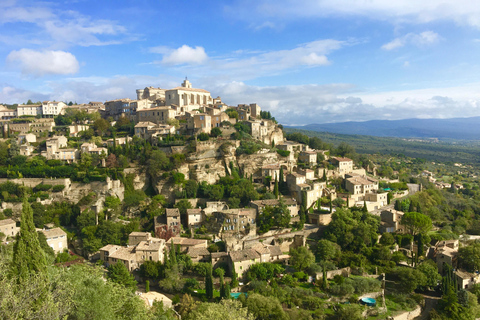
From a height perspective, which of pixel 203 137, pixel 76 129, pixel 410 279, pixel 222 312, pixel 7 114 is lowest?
pixel 410 279

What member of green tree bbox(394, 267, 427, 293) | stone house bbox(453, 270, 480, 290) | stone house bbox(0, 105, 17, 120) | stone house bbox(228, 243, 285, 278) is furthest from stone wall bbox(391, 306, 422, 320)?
stone house bbox(0, 105, 17, 120)

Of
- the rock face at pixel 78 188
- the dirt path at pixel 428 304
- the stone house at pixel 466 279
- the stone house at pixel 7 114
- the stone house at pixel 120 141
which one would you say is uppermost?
the stone house at pixel 7 114

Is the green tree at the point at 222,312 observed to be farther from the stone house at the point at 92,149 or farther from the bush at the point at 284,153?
the stone house at the point at 92,149

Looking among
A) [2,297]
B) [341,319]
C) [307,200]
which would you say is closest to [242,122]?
[307,200]

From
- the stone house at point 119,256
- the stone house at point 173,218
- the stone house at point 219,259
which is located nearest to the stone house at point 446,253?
the stone house at point 219,259

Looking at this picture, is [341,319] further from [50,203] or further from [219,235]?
[50,203]

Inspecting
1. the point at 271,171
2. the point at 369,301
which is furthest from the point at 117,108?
the point at 369,301

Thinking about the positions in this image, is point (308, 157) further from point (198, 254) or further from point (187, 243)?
point (198, 254)

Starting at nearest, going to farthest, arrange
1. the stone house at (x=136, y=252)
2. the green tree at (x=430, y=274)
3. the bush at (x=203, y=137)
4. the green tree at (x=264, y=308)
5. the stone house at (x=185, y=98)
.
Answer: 1. the green tree at (x=264, y=308)
2. the green tree at (x=430, y=274)
3. the stone house at (x=136, y=252)
4. the bush at (x=203, y=137)
5. the stone house at (x=185, y=98)
